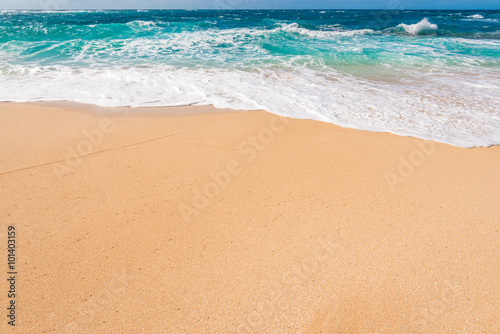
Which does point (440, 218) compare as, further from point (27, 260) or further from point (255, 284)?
point (27, 260)

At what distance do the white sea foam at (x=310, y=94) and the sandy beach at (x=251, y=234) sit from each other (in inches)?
38.2

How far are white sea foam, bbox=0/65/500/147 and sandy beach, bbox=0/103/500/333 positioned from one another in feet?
3.19

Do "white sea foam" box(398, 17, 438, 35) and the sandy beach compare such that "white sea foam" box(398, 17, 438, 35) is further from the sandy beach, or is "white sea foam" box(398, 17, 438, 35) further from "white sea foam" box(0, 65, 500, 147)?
the sandy beach

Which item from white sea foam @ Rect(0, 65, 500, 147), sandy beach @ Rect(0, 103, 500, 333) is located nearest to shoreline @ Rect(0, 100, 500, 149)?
white sea foam @ Rect(0, 65, 500, 147)

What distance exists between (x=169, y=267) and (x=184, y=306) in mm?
348

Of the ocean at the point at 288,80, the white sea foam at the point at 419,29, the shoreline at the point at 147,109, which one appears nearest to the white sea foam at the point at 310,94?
the ocean at the point at 288,80

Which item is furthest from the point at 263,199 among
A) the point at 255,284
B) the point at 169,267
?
the point at 169,267

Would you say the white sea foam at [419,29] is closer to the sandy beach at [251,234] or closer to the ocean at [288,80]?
the ocean at [288,80]

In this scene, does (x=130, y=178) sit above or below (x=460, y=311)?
above

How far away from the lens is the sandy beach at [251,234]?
5.52ft

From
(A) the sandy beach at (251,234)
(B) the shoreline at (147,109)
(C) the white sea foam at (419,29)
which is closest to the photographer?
(A) the sandy beach at (251,234)

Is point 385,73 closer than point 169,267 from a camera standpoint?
No

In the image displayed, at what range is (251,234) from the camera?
7.37ft

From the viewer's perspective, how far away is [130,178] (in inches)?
115
